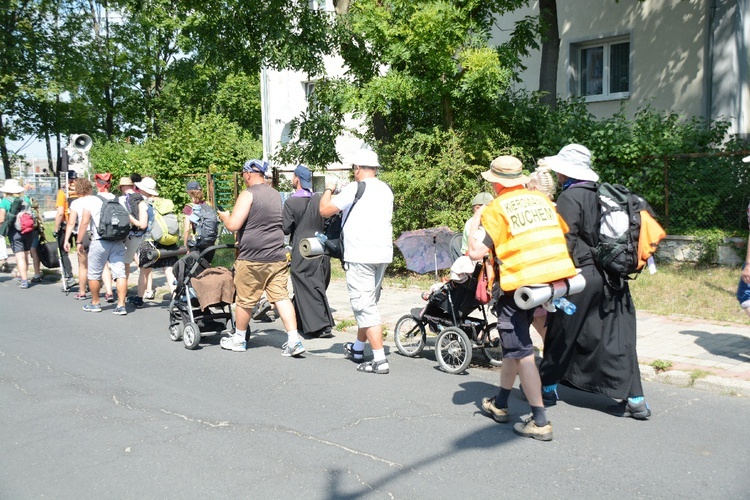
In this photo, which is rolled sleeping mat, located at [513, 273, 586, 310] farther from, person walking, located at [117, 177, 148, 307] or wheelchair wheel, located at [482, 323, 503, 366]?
person walking, located at [117, 177, 148, 307]

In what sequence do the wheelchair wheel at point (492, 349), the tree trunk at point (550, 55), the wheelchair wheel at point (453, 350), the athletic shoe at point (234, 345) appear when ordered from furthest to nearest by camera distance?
the tree trunk at point (550, 55) < the athletic shoe at point (234, 345) < the wheelchair wheel at point (492, 349) < the wheelchair wheel at point (453, 350)

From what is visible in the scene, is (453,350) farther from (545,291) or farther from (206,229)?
(206,229)

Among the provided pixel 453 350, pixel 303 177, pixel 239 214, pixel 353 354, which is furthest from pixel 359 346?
pixel 303 177

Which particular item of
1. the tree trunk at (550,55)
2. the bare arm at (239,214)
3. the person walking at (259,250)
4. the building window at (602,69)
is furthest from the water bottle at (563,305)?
the building window at (602,69)

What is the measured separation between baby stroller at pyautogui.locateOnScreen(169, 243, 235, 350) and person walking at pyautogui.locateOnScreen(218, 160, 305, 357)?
0.40 metres

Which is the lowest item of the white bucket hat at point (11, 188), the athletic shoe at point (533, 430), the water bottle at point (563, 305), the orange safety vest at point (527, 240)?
the athletic shoe at point (533, 430)

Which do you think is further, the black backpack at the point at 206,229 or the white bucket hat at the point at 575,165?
the black backpack at the point at 206,229

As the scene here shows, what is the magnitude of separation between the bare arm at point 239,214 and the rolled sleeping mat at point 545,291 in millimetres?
3513

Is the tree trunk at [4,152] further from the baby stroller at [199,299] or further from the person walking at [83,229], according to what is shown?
the baby stroller at [199,299]

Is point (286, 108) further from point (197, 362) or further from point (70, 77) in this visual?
point (197, 362)

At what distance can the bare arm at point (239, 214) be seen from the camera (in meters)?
7.67

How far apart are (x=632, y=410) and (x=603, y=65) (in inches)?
545

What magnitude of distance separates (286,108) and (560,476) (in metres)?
24.1

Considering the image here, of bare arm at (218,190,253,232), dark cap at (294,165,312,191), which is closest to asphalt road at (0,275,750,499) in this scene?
bare arm at (218,190,253,232)
